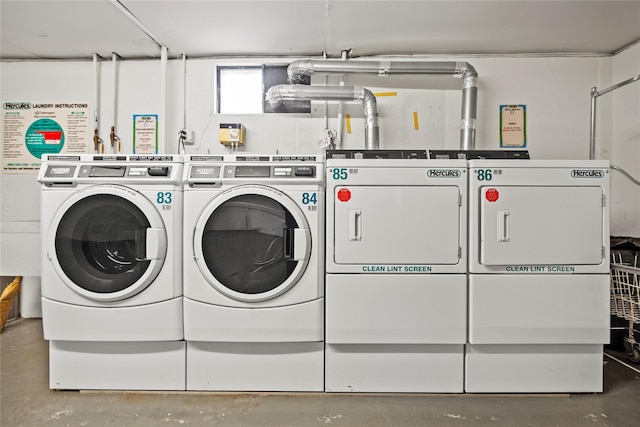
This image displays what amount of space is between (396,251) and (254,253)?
78 centimetres

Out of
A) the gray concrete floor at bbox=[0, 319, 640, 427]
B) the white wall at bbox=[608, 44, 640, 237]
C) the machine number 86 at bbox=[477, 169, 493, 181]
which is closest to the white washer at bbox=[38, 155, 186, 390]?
the gray concrete floor at bbox=[0, 319, 640, 427]

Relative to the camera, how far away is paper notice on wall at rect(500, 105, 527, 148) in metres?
2.81

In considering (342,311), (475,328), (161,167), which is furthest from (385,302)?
(161,167)

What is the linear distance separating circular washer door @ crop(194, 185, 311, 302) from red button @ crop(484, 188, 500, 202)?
100 cm

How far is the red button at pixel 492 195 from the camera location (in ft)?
5.99

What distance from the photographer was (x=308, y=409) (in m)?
1.75

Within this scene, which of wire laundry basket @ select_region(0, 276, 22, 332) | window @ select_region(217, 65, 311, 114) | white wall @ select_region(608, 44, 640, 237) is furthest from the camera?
window @ select_region(217, 65, 311, 114)

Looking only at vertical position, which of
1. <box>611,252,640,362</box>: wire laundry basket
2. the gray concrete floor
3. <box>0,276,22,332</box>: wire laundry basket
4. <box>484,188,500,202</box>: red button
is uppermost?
<box>484,188,500,202</box>: red button

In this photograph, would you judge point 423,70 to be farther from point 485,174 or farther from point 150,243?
point 150,243

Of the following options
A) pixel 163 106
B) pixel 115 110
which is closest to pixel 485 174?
pixel 163 106

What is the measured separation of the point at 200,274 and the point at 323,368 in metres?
0.87

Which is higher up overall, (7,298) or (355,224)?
(355,224)

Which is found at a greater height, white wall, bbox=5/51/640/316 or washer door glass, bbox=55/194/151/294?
white wall, bbox=5/51/640/316

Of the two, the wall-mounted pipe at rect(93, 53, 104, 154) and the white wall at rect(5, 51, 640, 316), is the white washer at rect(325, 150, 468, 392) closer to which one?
the white wall at rect(5, 51, 640, 316)
